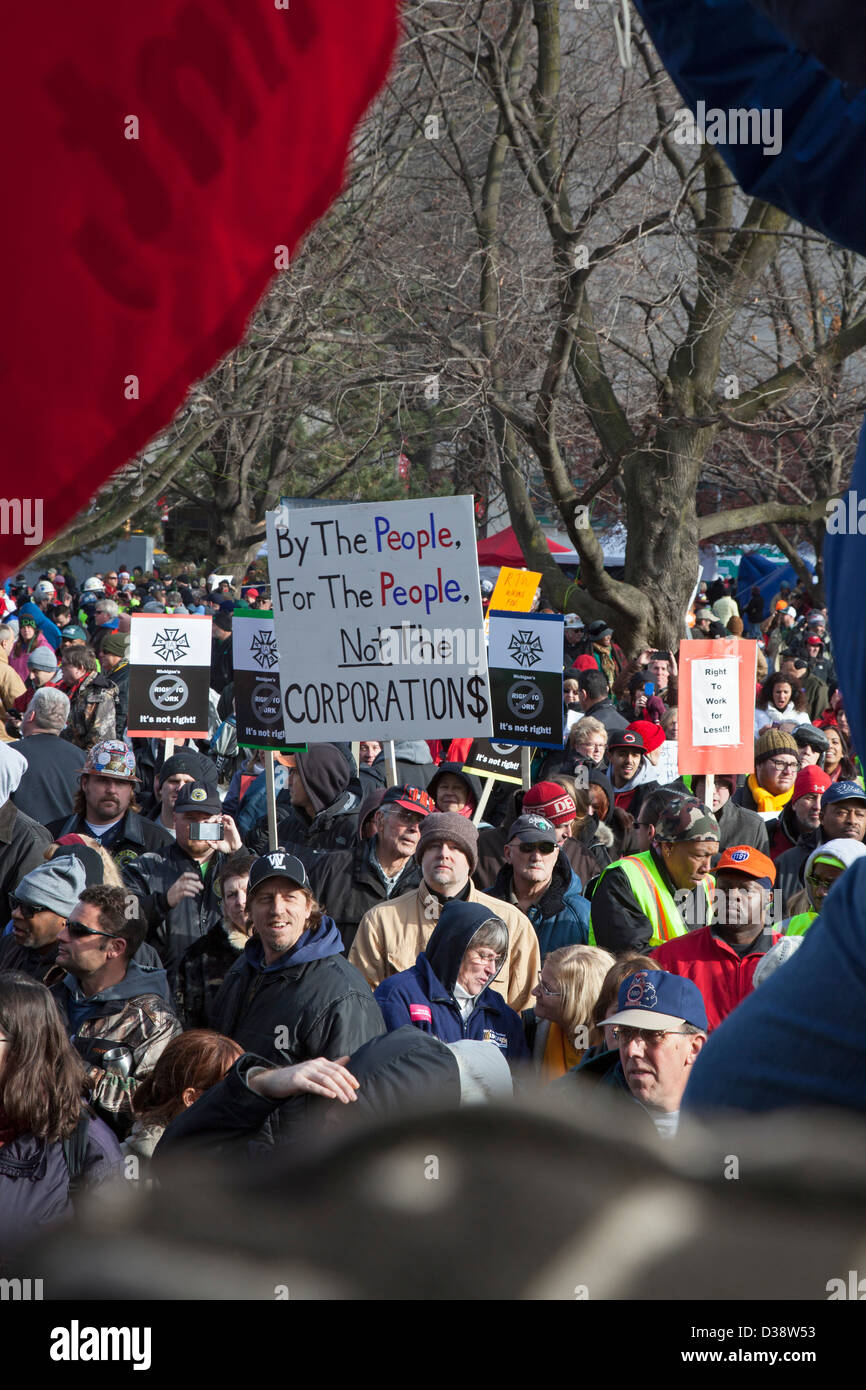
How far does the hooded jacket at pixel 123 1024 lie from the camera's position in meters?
4.35

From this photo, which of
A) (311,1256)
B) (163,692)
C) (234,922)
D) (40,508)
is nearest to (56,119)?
(40,508)

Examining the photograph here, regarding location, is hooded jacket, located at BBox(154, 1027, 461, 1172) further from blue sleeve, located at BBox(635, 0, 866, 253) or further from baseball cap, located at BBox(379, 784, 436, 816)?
baseball cap, located at BBox(379, 784, 436, 816)

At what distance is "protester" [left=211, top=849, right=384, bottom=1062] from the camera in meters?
4.73

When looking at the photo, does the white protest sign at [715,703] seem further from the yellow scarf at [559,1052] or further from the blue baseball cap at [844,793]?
the yellow scarf at [559,1052]

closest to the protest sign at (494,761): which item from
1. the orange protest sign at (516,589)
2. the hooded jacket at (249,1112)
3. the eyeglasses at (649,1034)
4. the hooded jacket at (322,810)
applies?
the hooded jacket at (322,810)

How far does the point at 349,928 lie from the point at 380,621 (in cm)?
144

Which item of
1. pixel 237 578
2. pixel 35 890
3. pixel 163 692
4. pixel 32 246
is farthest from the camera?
pixel 237 578

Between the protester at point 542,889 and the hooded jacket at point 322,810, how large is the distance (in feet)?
4.46

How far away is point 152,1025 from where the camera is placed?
4668 millimetres

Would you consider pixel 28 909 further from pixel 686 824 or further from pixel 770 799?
pixel 770 799

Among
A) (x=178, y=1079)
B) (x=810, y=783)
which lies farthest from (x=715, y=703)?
(x=178, y=1079)
